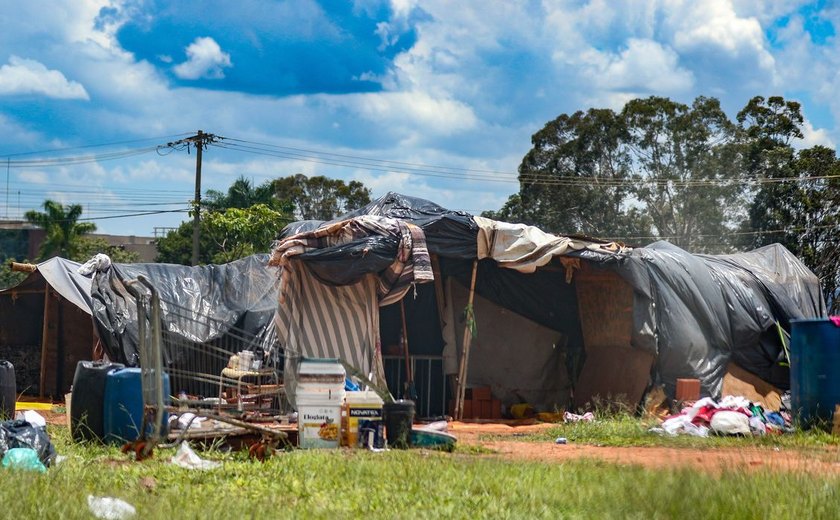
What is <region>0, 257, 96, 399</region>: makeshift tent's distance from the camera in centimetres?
1812

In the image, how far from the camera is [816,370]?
39.1ft

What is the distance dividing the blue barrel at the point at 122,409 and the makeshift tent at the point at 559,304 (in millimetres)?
4504

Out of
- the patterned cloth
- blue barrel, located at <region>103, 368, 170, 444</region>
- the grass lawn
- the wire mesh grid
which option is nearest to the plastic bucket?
the wire mesh grid

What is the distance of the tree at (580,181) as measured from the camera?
37.9 m

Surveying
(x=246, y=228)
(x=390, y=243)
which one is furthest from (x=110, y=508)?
(x=246, y=228)

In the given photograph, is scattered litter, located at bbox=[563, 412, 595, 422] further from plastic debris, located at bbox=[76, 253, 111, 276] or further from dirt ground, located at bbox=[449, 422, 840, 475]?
plastic debris, located at bbox=[76, 253, 111, 276]

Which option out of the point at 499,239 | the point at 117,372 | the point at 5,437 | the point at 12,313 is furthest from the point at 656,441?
the point at 12,313

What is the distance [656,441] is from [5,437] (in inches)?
268

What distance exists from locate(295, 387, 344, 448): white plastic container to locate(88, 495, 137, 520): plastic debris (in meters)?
3.91

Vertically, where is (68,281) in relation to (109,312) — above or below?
above

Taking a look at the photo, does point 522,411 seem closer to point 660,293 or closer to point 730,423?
point 660,293

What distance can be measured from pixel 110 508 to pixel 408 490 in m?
2.09

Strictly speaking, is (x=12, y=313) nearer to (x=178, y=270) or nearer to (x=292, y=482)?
(x=178, y=270)

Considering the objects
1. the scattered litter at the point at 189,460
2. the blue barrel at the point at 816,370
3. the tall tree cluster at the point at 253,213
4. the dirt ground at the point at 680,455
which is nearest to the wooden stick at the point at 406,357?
the dirt ground at the point at 680,455
